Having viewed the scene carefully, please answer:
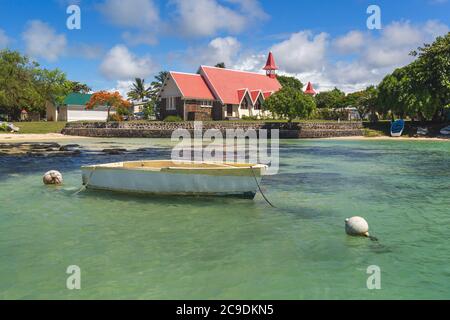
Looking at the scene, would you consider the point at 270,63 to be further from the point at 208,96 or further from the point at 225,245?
the point at 225,245

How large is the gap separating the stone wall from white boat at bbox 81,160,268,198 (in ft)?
141

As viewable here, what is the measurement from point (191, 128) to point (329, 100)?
167ft

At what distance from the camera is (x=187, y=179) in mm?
13828

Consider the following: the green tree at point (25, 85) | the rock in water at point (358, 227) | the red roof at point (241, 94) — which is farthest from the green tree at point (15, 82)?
the rock in water at point (358, 227)

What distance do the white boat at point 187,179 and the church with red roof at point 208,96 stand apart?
50751 millimetres

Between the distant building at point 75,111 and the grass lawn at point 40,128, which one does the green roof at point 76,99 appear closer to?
the distant building at point 75,111

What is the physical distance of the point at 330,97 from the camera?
101 m

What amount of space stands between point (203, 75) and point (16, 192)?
56380 mm

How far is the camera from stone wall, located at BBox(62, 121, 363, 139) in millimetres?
57000

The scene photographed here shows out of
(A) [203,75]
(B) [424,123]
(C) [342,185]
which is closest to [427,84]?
(B) [424,123]

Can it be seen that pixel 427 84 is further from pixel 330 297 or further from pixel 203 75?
pixel 330 297

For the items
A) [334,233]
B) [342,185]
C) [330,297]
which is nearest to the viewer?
[330,297]

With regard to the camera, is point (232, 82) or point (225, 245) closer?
point (225, 245)

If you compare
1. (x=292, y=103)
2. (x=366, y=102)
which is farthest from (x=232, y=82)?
(x=366, y=102)
